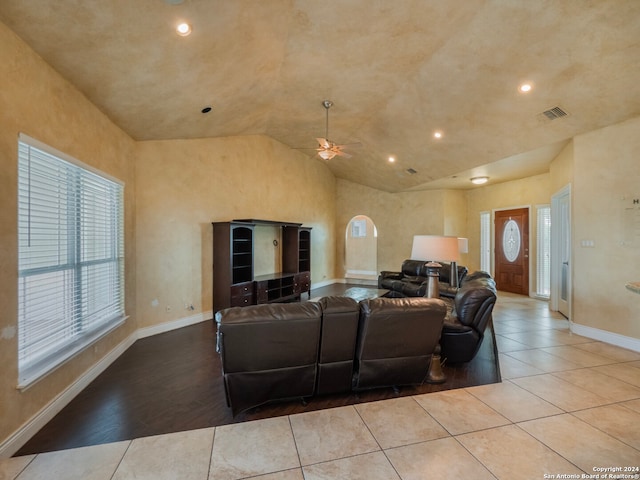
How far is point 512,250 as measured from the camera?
759 cm

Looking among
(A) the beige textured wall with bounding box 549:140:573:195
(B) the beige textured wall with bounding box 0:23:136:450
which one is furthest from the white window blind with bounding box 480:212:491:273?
(B) the beige textured wall with bounding box 0:23:136:450

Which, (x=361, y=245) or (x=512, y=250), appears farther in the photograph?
(x=361, y=245)

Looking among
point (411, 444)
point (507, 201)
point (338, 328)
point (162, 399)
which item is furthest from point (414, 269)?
point (162, 399)

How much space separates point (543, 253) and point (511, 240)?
2.65 ft

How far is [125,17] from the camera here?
2350 millimetres

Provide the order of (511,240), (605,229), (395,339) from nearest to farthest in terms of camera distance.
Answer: (395,339) → (605,229) → (511,240)

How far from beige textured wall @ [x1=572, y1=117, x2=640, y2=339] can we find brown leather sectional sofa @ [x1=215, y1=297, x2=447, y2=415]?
123 inches

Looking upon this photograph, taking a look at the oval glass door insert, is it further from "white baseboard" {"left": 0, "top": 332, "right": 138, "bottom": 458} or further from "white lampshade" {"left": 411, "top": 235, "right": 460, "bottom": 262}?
"white baseboard" {"left": 0, "top": 332, "right": 138, "bottom": 458}

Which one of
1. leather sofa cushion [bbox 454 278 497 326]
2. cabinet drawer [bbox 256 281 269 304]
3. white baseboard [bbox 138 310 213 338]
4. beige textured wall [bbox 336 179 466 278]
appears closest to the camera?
leather sofa cushion [bbox 454 278 497 326]

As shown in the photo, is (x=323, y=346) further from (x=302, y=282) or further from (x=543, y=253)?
(x=543, y=253)

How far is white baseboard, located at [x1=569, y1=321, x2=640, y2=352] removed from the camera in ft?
12.5

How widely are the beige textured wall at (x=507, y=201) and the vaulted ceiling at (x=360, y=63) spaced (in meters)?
1.85

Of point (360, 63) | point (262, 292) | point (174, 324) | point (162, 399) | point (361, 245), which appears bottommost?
point (162, 399)

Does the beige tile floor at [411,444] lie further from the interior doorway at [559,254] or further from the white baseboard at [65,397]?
the interior doorway at [559,254]
